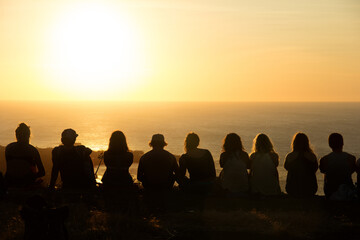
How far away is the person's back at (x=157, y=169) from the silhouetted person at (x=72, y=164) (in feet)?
3.69

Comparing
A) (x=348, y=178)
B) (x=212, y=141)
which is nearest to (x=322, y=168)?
(x=348, y=178)

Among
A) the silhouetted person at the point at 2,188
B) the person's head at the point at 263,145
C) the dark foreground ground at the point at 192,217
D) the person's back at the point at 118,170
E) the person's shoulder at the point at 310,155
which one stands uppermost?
the person's head at the point at 263,145

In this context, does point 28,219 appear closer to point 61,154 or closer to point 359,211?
point 61,154

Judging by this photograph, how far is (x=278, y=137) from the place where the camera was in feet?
409

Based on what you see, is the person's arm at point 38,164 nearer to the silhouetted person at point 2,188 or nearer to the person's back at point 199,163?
the silhouetted person at point 2,188

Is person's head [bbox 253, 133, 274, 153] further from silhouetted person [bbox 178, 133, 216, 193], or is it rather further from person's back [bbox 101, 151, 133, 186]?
person's back [bbox 101, 151, 133, 186]

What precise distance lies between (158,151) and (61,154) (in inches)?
79.7

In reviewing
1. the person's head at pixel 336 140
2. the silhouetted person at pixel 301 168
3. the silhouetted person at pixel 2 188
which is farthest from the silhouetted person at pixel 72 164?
the person's head at pixel 336 140

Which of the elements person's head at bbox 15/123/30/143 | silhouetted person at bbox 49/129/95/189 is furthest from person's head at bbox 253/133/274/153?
person's head at bbox 15/123/30/143

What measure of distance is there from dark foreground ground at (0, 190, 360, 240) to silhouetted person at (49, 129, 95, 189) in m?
0.36

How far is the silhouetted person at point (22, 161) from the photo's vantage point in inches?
364

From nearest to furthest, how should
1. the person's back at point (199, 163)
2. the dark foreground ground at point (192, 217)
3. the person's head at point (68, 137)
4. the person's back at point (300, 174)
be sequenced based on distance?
the dark foreground ground at point (192, 217), the person's head at point (68, 137), the person's back at point (199, 163), the person's back at point (300, 174)

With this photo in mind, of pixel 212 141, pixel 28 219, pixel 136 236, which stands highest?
pixel 28 219

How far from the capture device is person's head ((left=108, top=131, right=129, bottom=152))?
9250 millimetres
